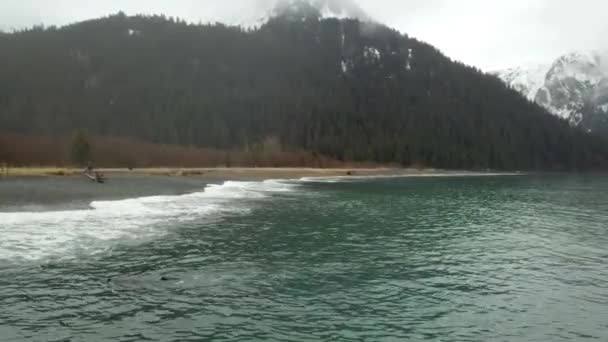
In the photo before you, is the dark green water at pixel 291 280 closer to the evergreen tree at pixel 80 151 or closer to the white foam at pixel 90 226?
the white foam at pixel 90 226

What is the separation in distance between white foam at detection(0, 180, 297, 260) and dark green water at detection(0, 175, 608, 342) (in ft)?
0.43

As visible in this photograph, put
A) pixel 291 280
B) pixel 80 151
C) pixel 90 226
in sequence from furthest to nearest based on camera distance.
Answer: pixel 80 151 < pixel 90 226 < pixel 291 280

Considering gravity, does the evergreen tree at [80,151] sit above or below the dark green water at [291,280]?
above

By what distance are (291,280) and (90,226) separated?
18273 millimetres

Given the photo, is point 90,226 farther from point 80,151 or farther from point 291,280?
point 80,151

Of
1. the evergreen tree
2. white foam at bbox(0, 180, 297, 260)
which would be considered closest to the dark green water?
white foam at bbox(0, 180, 297, 260)

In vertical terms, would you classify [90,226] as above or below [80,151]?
below

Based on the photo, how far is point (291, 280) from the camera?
21.8 meters

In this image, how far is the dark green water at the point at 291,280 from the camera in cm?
1581

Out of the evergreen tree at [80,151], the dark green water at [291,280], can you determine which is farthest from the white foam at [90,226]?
the evergreen tree at [80,151]

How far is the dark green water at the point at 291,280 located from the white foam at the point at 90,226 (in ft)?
0.43

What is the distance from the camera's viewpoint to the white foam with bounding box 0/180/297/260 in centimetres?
2577

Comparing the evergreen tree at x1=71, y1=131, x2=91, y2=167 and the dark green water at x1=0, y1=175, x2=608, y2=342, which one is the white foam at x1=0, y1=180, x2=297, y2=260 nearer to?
the dark green water at x1=0, y1=175, x2=608, y2=342

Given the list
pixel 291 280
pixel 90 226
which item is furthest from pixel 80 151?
pixel 291 280
